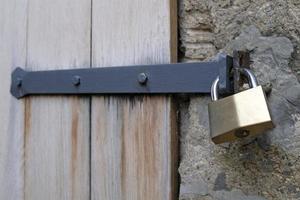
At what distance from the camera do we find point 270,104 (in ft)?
2.52

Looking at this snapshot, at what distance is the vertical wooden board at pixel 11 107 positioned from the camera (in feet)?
3.76

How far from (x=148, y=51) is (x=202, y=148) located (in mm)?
213

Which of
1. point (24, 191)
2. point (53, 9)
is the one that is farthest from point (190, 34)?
point (24, 191)

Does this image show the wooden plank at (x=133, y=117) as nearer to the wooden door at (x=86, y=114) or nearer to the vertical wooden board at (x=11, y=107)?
the wooden door at (x=86, y=114)

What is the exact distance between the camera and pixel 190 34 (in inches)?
35.2

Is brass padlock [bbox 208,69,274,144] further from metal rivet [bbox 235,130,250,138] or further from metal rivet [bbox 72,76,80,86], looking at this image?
metal rivet [bbox 72,76,80,86]

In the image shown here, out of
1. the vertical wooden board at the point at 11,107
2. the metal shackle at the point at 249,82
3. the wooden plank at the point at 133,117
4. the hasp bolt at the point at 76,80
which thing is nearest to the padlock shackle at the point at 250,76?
the metal shackle at the point at 249,82

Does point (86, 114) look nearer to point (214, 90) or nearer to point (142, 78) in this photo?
point (142, 78)

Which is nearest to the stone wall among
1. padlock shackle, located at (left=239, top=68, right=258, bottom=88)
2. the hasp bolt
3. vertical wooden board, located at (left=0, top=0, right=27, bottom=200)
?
padlock shackle, located at (left=239, top=68, right=258, bottom=88)

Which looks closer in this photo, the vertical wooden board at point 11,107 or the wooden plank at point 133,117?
the wooden plank at point 133,117

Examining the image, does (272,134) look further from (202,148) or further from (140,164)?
(140,164)

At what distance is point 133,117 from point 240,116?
311 mm

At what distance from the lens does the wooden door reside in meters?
0.91

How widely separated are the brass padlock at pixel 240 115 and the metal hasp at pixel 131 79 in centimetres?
7
